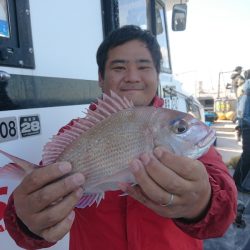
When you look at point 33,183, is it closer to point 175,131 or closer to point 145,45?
point 175,131

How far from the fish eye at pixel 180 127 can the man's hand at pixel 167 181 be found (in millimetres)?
110

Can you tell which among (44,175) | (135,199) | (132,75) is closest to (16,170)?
(44,175)

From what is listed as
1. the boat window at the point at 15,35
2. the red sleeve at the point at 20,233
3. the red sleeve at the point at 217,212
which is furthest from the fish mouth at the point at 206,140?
the boat window at the point at 15,35

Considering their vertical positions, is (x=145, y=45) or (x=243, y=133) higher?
(x=145, y=45)

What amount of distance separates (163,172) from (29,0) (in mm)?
1315

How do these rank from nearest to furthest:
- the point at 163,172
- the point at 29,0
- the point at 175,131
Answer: the point at 163,172, the point at 175,131, the point at 29,0

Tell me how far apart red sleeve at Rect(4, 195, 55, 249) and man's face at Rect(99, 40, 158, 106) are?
2.82 feet

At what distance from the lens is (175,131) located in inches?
50.6

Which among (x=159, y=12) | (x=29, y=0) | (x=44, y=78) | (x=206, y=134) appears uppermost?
(x=159, y=12)

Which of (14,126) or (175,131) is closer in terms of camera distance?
(175,131)

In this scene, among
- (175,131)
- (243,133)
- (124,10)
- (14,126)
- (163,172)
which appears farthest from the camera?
(243,133)

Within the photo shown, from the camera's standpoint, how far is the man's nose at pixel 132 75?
1841 mm

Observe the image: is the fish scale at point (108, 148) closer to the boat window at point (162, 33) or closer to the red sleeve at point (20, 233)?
the red sleeve at point (20, 233)

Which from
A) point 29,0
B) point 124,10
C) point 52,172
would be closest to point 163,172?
point 52,172
